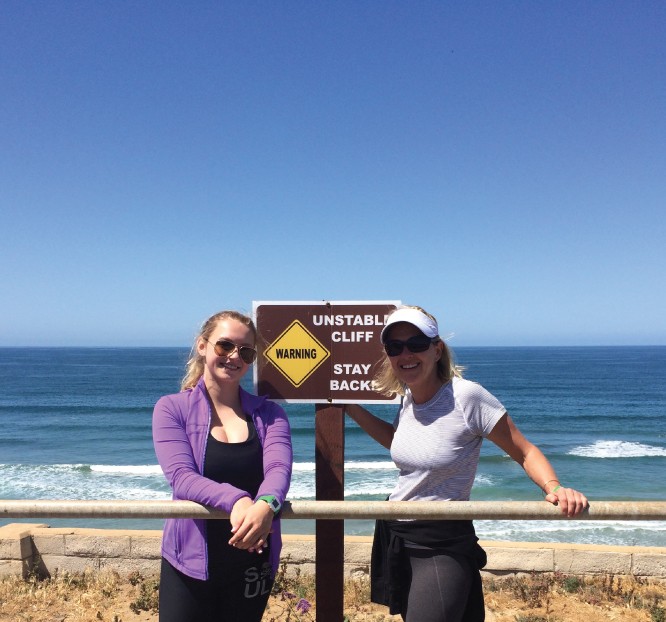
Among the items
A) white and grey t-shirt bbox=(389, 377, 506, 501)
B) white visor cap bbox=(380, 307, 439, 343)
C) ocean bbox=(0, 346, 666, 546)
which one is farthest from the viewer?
ocean bbox=(0, 346, 666, 546)

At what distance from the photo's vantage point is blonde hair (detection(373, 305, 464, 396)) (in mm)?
2539

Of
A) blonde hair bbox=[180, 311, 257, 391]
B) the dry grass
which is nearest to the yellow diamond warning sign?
blonde hair bbox=[180, 311, 257, 391]

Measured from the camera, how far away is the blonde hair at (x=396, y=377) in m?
2.54

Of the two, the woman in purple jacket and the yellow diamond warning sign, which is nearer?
the woman in purple jacket

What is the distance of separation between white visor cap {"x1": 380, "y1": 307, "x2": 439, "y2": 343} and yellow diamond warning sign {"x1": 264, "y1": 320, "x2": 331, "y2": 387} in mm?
726

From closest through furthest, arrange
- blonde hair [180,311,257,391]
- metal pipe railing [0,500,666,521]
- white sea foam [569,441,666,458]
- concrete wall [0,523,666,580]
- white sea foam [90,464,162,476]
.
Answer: metal pipe railing [0,500,666,521], blonde hair [180,311,257,391], concrete wall [0,523,666,580], white sea foam [90,464,162,476], white sea foam [569,441,666,458]

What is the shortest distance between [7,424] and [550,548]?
36.8 meters

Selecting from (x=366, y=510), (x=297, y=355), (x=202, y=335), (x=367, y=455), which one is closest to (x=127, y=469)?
(x=367, y=455)

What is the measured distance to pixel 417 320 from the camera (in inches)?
96.9

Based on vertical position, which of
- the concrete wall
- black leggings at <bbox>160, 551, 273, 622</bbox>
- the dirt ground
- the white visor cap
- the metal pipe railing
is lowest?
the dirt ground

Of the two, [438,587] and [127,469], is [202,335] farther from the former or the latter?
[127,469]

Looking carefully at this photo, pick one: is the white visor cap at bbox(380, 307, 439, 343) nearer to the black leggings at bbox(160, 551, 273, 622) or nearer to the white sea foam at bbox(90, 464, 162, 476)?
the black leggings at bbox(160, 551, 273, 622)

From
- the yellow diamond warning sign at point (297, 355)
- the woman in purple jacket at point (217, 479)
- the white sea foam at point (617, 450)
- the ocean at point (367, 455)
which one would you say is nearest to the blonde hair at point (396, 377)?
the yellow diamond warning sign at point (297, 355)

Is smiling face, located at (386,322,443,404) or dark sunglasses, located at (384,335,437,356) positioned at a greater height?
dark sunglasses, located at (384,335,437,356)
